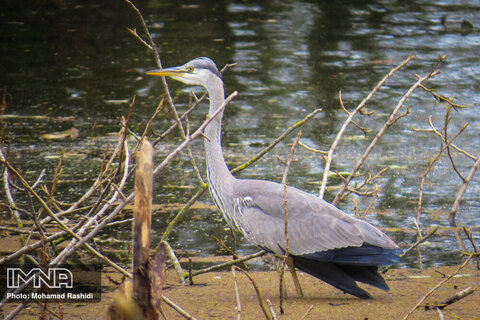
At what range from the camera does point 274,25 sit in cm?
1411

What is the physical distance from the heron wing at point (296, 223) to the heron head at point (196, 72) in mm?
821

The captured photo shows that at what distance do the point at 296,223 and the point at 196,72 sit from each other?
1.34 metres

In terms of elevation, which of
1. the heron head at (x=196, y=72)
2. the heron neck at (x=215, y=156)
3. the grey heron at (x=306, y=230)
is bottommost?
the grey heron at (x=306, y=230)

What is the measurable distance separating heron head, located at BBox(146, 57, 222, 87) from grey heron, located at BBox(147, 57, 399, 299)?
74 mm

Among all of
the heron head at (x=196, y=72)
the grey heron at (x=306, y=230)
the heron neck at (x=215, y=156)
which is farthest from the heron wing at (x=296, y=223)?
the heron head at (x=196, y=72)

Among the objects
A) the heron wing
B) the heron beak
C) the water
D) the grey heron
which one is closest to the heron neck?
the grey heron

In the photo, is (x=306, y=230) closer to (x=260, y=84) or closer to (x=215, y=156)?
(x=215, y=156)

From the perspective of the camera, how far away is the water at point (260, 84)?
715 centimetres

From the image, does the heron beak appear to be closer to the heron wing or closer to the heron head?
the heron head

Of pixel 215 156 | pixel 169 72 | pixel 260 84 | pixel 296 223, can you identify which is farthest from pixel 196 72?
pixel 260 84

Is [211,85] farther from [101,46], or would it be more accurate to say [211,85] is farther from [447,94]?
[101,46]

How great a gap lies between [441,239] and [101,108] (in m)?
4.96

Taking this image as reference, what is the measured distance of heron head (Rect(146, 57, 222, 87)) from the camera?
5320 mm

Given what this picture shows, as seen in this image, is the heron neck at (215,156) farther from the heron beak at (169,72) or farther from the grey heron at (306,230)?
the heron beak at (169,72)
